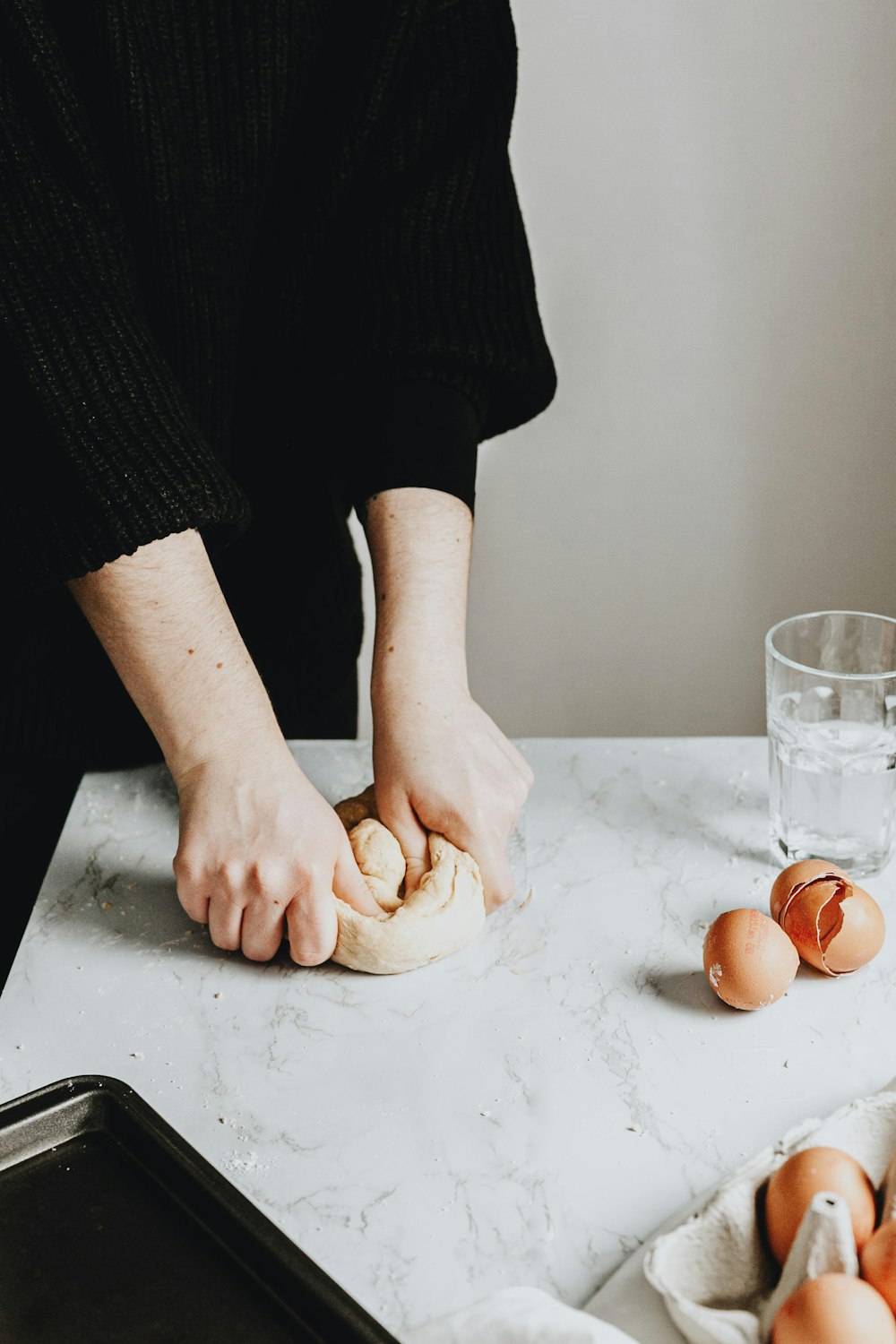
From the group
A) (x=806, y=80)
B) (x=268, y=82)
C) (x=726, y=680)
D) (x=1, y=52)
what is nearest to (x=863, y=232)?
(x=806, y=80)

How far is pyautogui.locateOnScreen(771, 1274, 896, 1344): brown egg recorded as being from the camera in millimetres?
483

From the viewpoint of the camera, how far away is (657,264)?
1.68 metres

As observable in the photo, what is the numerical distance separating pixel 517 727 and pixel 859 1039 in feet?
4.27

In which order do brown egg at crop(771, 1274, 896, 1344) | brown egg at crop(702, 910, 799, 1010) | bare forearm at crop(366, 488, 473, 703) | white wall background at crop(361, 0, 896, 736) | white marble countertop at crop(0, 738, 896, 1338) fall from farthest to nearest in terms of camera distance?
white wall background at crop(361, 0, 896, 736)
bare forearm at crop(366, 488, 473, 703)
brown egg at crop(702, 910, 799, 1010)
white marble countertop at crop(0, 738, 896, 1338)
brown egg at crop(771, 1274, 896, 1344)

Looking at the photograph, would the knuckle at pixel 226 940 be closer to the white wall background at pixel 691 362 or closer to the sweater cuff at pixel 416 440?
the sweater cuff at pixel 416 440

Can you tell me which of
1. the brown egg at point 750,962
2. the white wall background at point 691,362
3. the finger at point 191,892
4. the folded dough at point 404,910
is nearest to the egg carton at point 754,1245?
the brown egg at point 750,962

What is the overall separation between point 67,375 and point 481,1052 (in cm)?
55

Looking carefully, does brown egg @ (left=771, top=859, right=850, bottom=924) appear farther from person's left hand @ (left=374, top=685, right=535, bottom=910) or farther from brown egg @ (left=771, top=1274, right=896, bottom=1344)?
brown egg @ (left=771, top=1274, right=896, bottom=1344)

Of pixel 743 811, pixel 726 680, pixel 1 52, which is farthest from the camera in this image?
pixel 726 680

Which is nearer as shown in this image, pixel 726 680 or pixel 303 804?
pixel 303 804

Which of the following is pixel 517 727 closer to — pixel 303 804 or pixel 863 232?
pixel 863 232

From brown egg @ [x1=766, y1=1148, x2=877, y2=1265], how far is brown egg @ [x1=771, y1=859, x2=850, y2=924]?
267mm

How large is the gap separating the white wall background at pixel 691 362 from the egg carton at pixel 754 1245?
4.29ft

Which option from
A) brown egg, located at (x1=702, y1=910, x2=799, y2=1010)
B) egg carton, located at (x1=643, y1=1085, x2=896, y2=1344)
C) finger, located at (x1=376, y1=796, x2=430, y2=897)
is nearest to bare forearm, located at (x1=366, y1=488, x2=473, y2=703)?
finger, located at (x1=376, y1=796, x2=430, y2=897)
